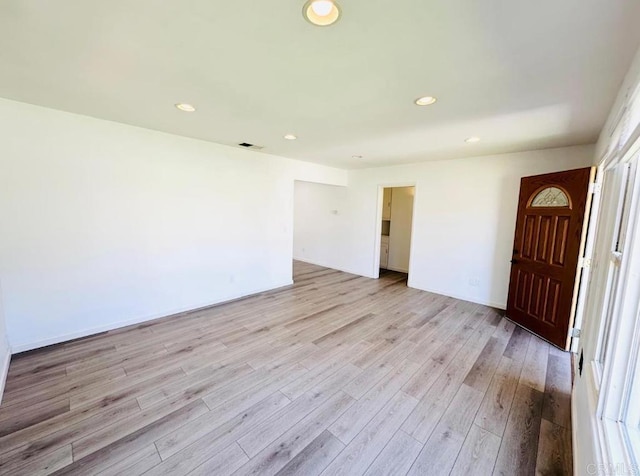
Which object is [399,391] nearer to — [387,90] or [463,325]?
[463,325]

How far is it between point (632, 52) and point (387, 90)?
4.25 feet

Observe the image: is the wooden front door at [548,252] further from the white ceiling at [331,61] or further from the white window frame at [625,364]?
the white window frame at [625,364]

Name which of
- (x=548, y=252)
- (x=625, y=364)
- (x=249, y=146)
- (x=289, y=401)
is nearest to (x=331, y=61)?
(x=625, y=364)

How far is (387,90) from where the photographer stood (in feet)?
6.32

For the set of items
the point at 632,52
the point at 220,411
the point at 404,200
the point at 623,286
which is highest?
the point at 632,52

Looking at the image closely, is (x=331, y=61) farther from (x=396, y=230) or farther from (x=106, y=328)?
→ (x=396, y=230)

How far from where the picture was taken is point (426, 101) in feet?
6.84

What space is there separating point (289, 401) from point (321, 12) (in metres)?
2.49

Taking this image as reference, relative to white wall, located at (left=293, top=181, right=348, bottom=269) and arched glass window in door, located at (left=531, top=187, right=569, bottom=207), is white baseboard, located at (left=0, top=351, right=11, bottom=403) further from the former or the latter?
arched glass window in door, located at (left=531, top=187, right=569, bottom=207)

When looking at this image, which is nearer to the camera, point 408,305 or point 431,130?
point 431,130

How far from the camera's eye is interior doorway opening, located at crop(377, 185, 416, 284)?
6320 mm

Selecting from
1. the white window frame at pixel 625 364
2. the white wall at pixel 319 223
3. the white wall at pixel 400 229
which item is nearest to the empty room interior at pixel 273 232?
the white window frame at pixel 625 364

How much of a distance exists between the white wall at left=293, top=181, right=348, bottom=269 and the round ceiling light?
487 centimetres

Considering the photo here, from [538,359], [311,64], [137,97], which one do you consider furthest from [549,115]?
[137,97]
